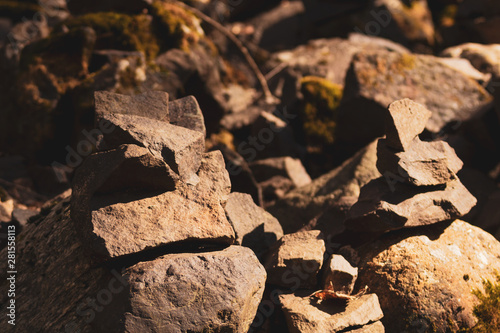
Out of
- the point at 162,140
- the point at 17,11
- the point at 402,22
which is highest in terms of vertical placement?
the point at 162,140

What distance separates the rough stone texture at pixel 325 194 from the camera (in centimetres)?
569

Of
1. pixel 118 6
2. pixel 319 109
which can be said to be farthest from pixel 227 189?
pixel 118 6

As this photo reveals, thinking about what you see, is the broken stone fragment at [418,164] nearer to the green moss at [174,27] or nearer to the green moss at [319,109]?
the green moss at [319,109]

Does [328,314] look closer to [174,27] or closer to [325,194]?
[325,194]

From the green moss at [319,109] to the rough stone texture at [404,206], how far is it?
3.38 metres

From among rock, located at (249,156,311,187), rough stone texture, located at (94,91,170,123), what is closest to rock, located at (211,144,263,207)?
rock, located at (249,156,311,187)

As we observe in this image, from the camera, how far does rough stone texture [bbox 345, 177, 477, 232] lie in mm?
4371

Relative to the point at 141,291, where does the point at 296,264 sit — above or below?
below

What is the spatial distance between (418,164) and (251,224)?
5.88ft

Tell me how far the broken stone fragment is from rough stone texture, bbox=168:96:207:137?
1.87 metres

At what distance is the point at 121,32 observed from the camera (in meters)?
7.77

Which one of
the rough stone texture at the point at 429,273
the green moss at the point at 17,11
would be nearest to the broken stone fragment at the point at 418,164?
the rough stone texture at the point at 429,273

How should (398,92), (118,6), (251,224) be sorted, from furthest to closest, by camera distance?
(118,6)
(398,92)
(251,224)

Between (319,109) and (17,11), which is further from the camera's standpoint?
(17,11)
